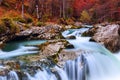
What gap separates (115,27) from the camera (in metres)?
16.0

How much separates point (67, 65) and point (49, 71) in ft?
3.19

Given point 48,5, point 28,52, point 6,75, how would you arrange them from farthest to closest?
point 48,5
point 28,52
point 6,75

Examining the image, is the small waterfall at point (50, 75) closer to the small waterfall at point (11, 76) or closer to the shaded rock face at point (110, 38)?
the small waterfall at point (11, 76)

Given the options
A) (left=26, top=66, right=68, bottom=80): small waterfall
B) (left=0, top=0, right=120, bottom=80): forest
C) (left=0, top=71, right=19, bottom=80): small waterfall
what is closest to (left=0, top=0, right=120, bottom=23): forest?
(left=0, top=0, right=120, bottom=80): forest

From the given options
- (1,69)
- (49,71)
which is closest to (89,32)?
(49,71)

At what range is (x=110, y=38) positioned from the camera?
15.4m

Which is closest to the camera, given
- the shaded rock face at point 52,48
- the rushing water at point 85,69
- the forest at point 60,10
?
the rushing water at point 85,69

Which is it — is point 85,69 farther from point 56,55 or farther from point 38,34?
point 38,34

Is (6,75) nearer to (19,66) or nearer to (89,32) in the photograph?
(19,66)

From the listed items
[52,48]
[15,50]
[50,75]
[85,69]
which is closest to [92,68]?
[85,69]

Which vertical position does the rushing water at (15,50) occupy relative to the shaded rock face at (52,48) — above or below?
below

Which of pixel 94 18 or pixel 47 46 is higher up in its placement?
pixel 47 46

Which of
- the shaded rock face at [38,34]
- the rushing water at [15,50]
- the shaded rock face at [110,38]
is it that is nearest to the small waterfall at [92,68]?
the shaded rock face at [110,38]

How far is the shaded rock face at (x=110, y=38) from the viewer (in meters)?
15.1
